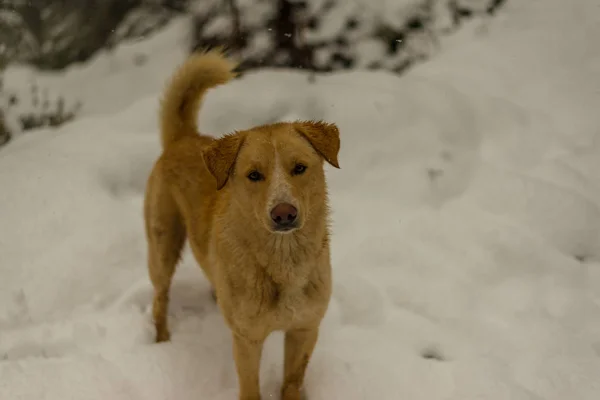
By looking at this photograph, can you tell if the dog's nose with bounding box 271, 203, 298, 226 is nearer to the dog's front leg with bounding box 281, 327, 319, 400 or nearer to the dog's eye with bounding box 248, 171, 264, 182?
the dog's eye with bounding box 248, 171, 264, 182

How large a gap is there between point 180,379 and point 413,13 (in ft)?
12.7

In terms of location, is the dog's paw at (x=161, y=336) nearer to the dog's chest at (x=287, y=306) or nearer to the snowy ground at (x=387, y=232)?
the snowy ground at (x=387, y=232)

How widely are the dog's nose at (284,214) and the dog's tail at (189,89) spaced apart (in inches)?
43.6

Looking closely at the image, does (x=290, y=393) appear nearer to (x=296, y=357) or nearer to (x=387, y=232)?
(x=296, y=357)

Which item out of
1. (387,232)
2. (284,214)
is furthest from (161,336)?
(387,232)

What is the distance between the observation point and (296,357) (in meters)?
2.31

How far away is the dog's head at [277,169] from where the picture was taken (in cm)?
180

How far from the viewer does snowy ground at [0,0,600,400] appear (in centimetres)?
253

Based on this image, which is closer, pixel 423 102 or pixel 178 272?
pixel 178 272

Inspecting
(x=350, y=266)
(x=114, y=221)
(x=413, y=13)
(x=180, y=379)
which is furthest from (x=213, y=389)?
(x=413, y=13)

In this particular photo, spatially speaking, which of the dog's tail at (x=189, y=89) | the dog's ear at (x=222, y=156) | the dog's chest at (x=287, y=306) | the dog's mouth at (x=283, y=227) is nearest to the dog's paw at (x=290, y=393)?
the dog's chest at (x=287, y=306)

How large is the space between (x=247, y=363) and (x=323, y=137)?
106 cm

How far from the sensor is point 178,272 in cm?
338

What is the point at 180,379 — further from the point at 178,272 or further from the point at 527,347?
the point at 527,347
